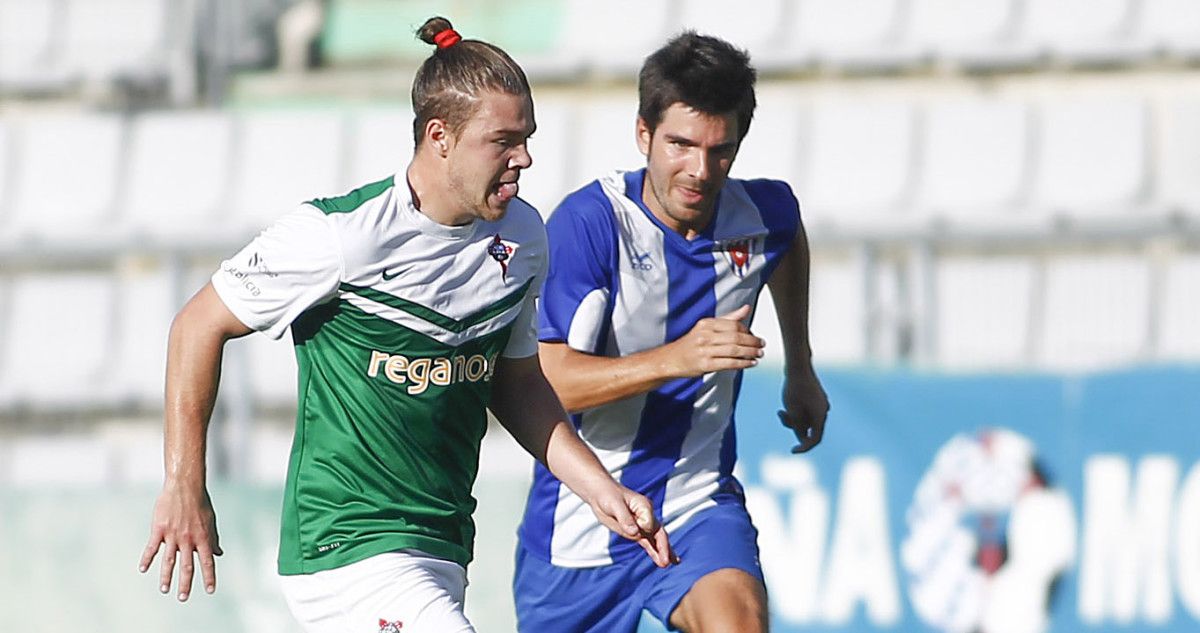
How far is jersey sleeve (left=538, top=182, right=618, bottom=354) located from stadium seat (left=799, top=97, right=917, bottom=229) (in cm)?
431

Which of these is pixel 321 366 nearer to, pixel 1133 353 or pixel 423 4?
pixel 1133 353

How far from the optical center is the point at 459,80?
3838 millimetres

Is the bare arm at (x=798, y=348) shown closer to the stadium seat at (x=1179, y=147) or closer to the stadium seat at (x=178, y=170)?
the stadium seat at (x=1179, y=147)

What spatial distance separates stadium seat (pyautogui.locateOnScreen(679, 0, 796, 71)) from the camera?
1007 centimetres

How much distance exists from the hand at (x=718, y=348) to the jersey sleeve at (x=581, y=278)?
0.54 m

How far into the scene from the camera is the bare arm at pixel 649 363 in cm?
427

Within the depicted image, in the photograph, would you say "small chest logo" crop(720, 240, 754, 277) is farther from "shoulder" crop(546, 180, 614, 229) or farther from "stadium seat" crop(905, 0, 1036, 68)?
"stadium seat" crop(905, 0, 1036, 68)

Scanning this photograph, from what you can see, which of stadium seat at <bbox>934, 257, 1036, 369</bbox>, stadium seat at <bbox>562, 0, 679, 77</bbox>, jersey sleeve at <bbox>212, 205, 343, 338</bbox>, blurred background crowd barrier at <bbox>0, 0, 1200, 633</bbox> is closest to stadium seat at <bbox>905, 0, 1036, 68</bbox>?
blurred background crowd barrier at <bbox>0, 0, 1200, 633</bbox>

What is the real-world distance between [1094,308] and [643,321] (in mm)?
4258

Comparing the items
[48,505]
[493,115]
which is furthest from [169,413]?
[48,505]

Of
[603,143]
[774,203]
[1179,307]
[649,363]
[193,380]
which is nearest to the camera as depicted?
[193,380]

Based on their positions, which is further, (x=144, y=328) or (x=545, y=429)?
(x=144, y=328)

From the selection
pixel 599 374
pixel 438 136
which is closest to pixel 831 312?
pixel 599 374

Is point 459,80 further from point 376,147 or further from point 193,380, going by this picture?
point 376,147
